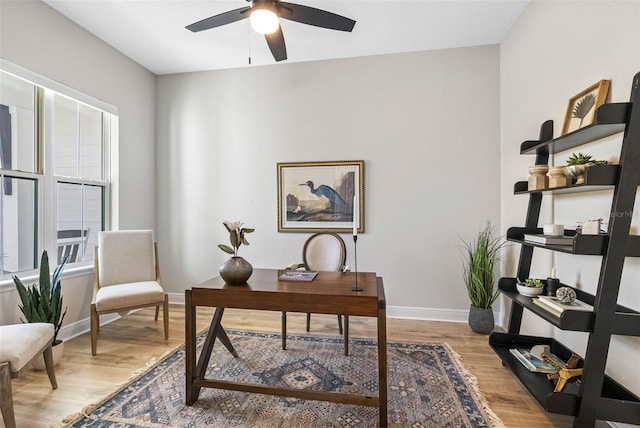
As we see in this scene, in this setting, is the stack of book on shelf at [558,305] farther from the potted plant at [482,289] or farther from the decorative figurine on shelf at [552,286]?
the potted plant at [482,289]

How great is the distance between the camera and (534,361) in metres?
1.87

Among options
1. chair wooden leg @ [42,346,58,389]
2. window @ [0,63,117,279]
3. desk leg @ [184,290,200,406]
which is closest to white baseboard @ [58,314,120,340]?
window @ [0,63,117,279]

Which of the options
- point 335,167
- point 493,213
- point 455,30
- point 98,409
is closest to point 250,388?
point 98,409

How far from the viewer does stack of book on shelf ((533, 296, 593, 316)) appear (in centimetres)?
151

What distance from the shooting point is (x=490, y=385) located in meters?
1.95

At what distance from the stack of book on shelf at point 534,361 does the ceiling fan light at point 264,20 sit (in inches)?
105

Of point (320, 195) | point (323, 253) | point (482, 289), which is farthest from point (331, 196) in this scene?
point (482, 289)

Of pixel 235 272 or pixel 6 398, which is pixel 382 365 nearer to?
pixel 235 272

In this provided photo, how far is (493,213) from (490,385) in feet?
5.71

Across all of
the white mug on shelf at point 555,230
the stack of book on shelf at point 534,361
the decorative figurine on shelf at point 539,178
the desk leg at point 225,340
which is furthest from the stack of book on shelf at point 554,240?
the desk leg at point 225,340

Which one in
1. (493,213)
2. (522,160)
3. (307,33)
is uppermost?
(307,33)

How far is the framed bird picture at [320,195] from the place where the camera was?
3254 millimetres

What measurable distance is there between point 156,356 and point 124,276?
3.05 ft

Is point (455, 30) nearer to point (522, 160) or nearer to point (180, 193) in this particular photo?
point (522, 160)
